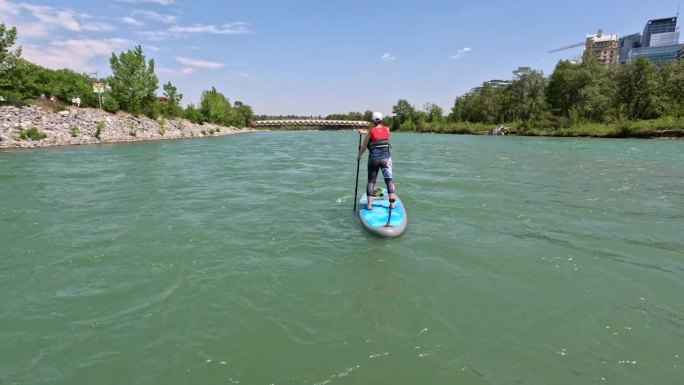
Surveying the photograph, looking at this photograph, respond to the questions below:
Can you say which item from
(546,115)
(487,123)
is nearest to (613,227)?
(546,115)

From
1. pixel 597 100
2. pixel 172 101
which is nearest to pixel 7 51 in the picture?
pixel 172 101

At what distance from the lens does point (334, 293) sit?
5.67 meters

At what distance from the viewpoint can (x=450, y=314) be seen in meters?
5.08

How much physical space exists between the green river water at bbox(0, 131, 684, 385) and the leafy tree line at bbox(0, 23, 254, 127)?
118 ft

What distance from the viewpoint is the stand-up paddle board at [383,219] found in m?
8.29

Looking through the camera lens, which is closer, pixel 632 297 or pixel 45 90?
pixel 632 297

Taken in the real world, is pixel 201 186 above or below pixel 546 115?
below

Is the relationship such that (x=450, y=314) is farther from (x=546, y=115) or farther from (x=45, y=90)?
(x=546, y=115)

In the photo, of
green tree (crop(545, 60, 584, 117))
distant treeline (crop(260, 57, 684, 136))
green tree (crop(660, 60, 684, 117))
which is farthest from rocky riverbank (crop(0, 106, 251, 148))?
green tree (crop(660, 60, 684, 117))

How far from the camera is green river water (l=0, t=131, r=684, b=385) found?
4000 millimetres

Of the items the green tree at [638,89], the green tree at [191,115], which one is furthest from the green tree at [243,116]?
the green tree at [638,89]

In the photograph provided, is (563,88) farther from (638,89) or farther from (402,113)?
(402,113)

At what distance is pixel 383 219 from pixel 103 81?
6339 centimetres

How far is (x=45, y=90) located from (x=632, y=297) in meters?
56.5
